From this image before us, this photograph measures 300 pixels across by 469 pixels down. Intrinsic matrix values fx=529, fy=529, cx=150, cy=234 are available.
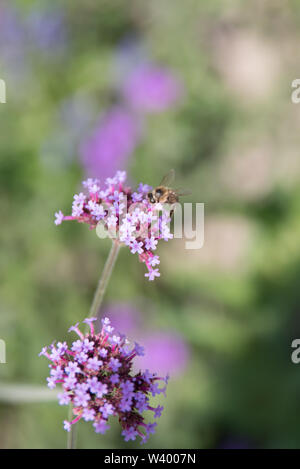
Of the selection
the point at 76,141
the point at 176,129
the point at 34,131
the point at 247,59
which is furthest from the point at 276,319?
the point at 247,59

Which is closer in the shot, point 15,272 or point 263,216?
point 15,272

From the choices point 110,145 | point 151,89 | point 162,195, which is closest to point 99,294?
point 162,195

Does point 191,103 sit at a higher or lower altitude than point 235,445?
higher

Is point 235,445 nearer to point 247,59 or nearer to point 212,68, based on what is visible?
point 212,68

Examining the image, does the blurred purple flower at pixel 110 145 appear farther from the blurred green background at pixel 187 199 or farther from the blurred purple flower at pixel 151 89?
the blurred purple flower at pixel 151 89

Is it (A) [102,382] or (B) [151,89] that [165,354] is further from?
(A) [102,382]
